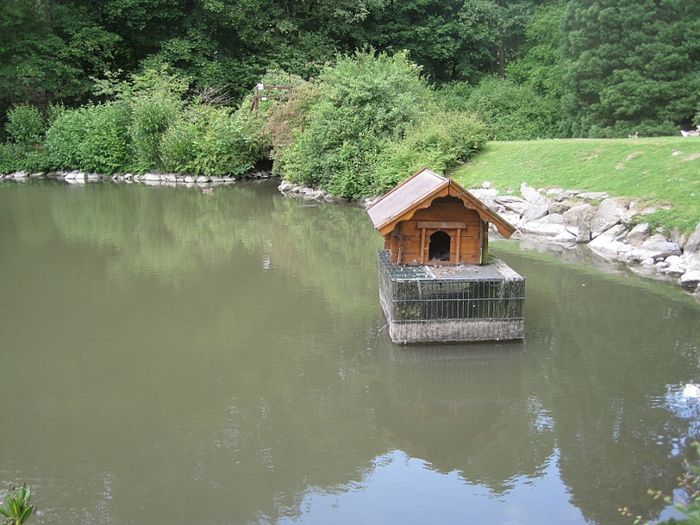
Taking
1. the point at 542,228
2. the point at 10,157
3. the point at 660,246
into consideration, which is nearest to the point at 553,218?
the point at 542,228

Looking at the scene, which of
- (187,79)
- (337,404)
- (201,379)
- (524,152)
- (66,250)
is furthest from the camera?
(187,79)

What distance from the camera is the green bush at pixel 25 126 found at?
122ft

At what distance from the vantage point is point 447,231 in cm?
1141

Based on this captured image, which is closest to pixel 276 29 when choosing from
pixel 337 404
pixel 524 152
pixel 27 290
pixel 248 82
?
pixel 248 82

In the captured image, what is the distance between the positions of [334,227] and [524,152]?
7.25 metres

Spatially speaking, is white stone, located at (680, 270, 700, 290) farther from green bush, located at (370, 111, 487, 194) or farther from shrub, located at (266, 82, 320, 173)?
shrub, located at (266, 82, 320, 173)

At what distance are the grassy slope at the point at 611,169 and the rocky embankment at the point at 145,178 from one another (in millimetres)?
12693

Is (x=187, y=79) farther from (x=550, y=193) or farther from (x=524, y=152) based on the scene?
(x=550, y=193)

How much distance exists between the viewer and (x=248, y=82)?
145 ft

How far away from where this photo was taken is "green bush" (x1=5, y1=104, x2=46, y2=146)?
3709 cm

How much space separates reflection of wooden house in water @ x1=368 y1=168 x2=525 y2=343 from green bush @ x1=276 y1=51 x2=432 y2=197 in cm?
1296

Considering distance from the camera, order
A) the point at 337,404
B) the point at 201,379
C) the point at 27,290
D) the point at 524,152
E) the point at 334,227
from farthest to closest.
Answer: the point at 524,152, the point at 334,227, the point at 27,290, the point at 201,379, the point at 337,404

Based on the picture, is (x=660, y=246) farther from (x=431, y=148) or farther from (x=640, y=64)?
(x=640, y=64)

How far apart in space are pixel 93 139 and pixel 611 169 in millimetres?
25752
